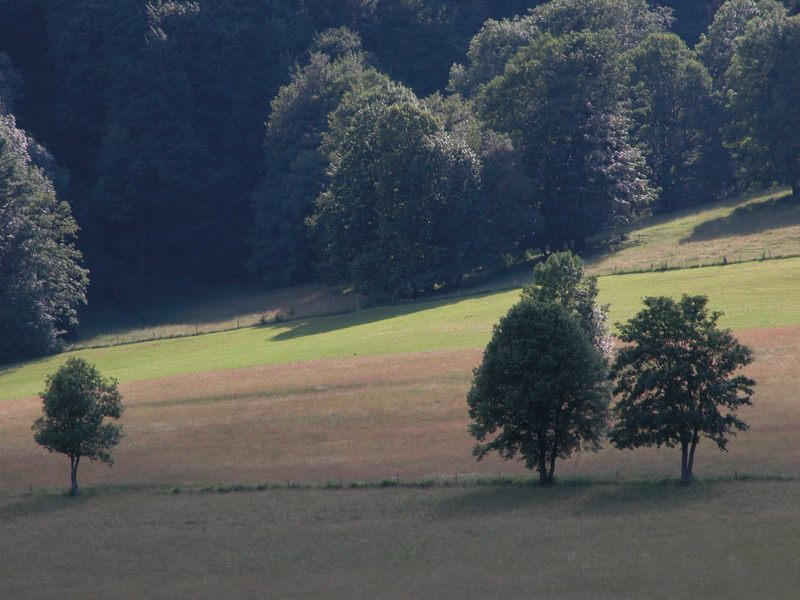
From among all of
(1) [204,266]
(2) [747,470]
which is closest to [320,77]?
(1) [204,266]

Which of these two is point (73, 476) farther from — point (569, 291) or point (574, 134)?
point (574, 134)

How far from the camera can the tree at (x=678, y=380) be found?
5306cm

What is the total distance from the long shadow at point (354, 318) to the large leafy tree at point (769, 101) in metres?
31.0

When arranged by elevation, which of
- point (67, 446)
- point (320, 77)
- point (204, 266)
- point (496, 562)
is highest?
point (320, 77)

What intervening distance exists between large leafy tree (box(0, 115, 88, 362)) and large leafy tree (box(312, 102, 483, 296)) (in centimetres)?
2243

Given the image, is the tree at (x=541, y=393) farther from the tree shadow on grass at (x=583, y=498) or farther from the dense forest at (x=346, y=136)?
the dense forest at (x=346, y=136)

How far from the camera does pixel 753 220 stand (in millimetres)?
113875

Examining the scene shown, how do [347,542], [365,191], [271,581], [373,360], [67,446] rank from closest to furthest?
1. [271,581]
2. [347,542]
3. [67,446]
4. [373,360]
5. [365,191]

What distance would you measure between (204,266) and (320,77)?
927 inches

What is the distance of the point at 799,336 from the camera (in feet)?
239

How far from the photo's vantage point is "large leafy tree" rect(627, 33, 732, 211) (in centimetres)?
12950

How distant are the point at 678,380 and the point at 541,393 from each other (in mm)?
5557

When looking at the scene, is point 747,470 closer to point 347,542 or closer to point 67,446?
point 347,542

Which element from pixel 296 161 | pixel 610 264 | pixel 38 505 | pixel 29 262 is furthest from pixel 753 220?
pixel 38 505
